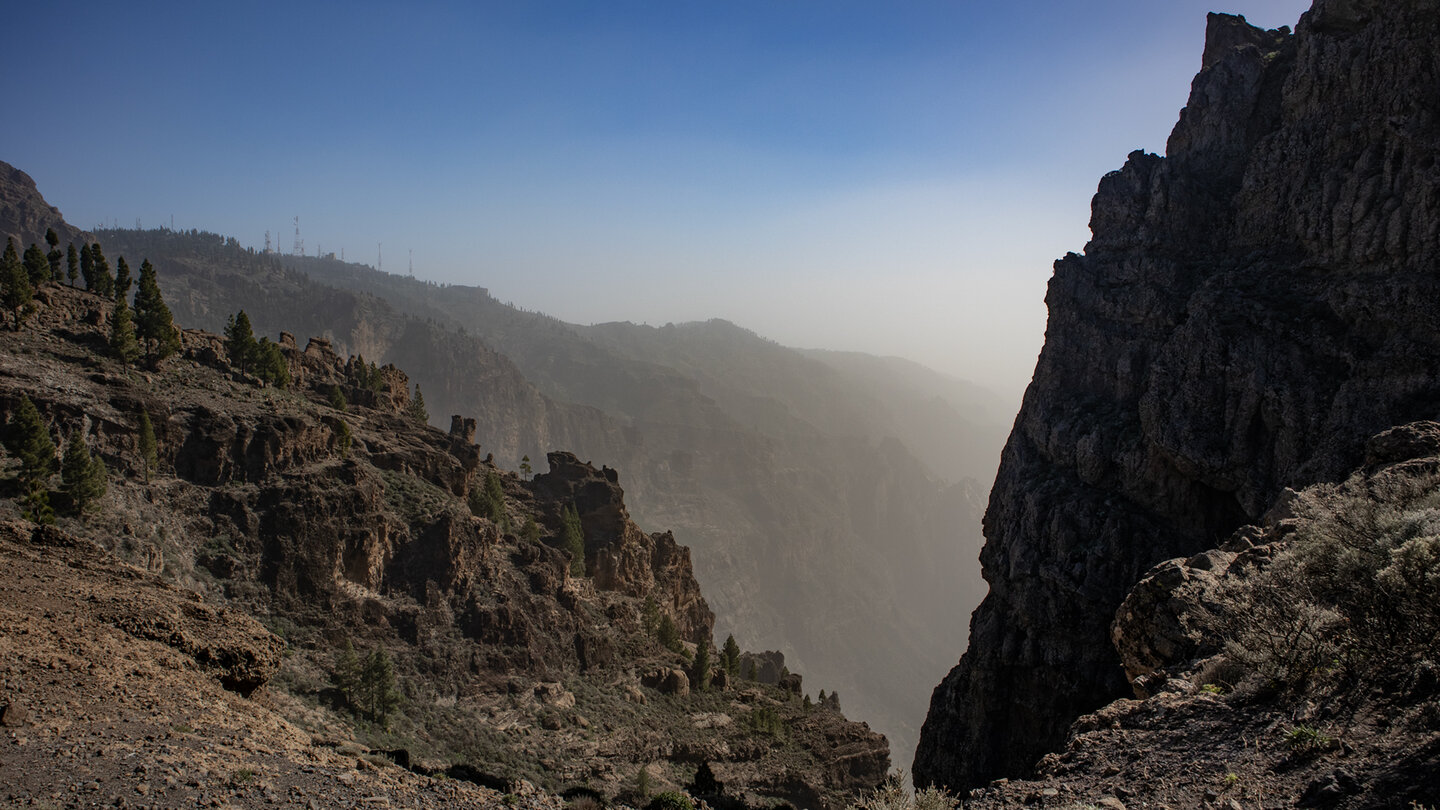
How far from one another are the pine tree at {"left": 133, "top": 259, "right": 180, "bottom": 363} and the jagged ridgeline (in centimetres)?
48

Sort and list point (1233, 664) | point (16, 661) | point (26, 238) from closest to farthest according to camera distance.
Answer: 1. point (1233, 664)
2. point (16, 661)
3. point (26, 238)

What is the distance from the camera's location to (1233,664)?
16.2 meters

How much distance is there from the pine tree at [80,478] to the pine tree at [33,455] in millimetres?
752

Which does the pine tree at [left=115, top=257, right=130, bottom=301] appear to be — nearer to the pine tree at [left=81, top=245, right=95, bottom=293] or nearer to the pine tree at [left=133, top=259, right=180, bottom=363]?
the pine tree at [left=81, top=245, right=95, bottom=293]

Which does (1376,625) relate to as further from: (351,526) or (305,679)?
(351,526)

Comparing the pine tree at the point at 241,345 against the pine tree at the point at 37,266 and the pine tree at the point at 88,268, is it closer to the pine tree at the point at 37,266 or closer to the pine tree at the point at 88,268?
the pine tree at the point at 37,266

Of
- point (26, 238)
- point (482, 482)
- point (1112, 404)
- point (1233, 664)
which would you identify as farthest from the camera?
point (26, 238)

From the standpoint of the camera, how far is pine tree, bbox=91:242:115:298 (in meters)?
61.5

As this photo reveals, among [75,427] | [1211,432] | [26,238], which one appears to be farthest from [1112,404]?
[26,238]

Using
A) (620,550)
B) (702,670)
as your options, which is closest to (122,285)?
(620,550)

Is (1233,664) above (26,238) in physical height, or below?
below

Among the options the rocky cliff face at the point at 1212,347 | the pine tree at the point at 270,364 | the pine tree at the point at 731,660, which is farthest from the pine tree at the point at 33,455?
the rocky cliff face at the point at 1212,347

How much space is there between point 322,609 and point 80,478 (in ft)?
50.3

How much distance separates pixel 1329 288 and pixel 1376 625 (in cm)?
3441
